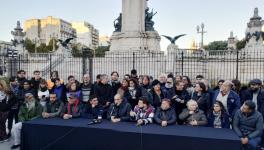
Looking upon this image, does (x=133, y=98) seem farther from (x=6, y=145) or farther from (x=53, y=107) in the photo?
(x=6, y=145)

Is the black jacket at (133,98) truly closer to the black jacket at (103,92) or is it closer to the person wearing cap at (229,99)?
the black jacket at (103,92)

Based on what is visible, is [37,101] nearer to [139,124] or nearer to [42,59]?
[139,124]

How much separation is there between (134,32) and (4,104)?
17425 millimetres

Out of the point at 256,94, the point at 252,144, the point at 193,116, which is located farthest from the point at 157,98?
the point at 252,144

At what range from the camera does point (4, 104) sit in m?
7.22

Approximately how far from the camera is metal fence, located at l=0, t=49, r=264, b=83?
22594 millimetres

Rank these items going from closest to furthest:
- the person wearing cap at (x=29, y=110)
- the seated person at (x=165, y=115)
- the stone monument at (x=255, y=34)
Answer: the seated person at (x=165, y=115) < the person wearing cap at (x=29, y=110) < the stone monument at (x=255, y=34)

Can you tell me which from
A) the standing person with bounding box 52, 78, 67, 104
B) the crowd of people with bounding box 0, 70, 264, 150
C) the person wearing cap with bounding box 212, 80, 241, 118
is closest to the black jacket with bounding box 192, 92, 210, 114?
the crowd of people with bounding box 0, 70, 264, 150

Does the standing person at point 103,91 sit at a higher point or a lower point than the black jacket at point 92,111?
higher

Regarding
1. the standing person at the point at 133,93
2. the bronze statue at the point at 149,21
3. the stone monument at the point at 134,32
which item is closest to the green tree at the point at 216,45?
the bronze statue at the point at 149,21

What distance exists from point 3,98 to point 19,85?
121 centimetres

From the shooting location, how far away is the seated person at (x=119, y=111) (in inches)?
244

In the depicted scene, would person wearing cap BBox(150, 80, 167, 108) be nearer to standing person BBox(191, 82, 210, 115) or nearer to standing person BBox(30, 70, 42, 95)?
standing person BBox(191, 82, 210, 115)

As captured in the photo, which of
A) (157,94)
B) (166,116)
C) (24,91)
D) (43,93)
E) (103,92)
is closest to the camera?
(166,116)
